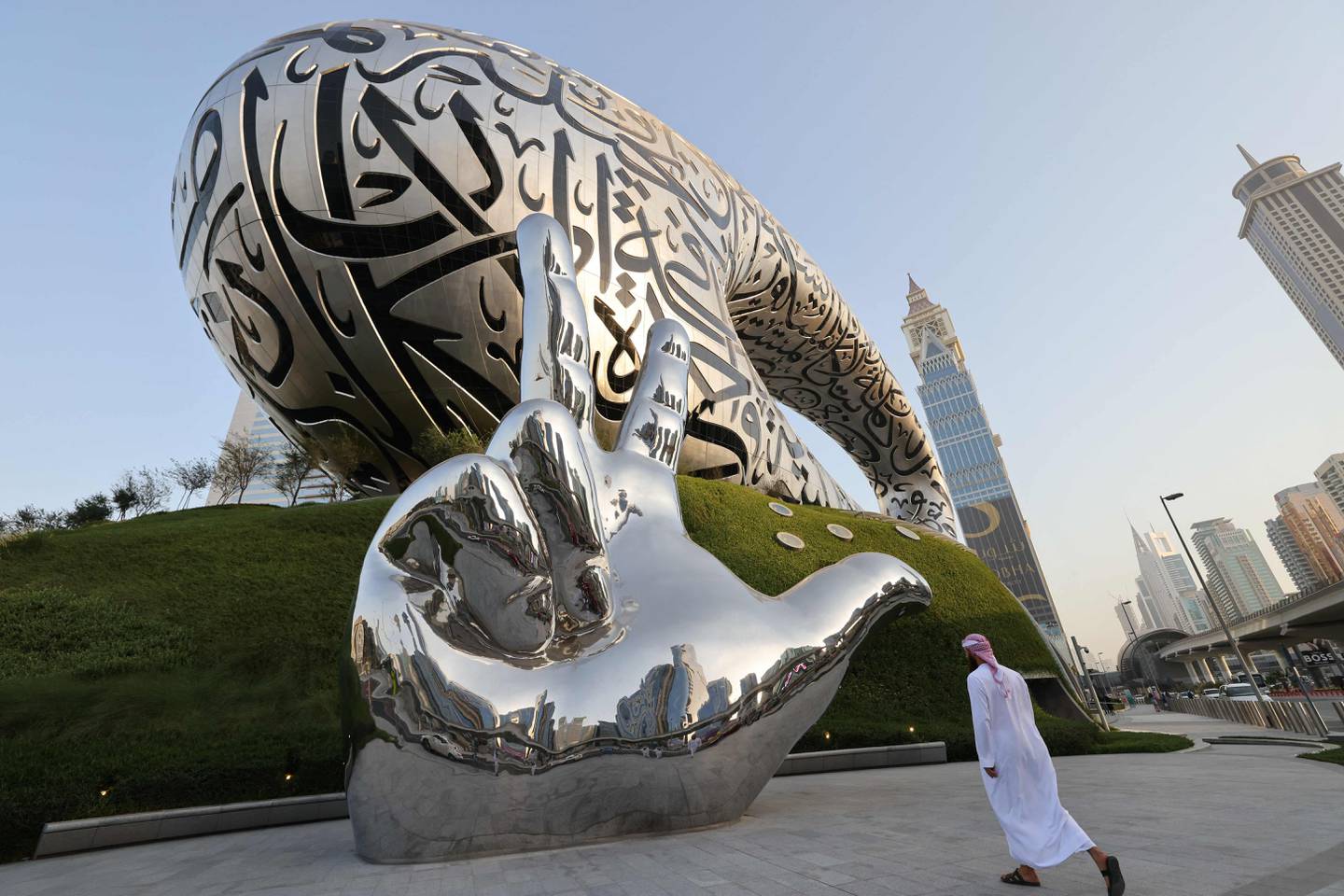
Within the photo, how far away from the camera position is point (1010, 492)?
97.5m

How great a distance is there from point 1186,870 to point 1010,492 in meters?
105

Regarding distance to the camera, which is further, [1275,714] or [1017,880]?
[1275,714]

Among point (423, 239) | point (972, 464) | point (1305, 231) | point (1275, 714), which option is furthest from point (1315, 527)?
point (423, 239)

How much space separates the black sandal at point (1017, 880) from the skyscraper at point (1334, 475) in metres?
95.9

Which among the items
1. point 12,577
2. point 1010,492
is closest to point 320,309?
point 12,577

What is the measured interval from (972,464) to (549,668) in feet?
350

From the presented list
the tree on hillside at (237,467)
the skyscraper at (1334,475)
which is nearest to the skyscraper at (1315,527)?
the skyscraper at (1334,475)

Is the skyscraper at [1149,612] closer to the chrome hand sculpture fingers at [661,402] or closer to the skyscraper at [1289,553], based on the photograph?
the skyscraper at [1289,553]

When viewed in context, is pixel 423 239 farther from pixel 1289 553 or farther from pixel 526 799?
pixel 1289 553

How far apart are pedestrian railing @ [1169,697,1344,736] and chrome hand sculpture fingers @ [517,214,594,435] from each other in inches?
529

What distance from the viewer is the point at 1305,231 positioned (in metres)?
100

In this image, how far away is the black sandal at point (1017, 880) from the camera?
3.05m

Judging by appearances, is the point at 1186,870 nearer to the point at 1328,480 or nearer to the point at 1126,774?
the point at 1126,774

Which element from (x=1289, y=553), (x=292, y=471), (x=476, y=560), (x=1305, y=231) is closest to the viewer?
(x=476, y=560)
